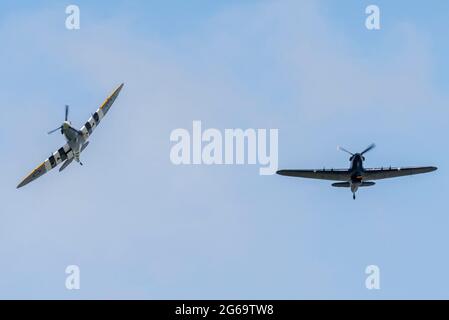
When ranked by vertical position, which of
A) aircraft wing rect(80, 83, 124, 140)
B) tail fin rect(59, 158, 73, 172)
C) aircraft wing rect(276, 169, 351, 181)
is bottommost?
tail fin rect(59, 158, 73, 172)

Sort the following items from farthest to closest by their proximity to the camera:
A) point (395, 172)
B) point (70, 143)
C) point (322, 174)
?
point (322, 174) < point (395, 172) < point (70, 143)

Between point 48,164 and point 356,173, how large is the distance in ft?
93.0

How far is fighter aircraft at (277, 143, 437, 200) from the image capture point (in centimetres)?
8619

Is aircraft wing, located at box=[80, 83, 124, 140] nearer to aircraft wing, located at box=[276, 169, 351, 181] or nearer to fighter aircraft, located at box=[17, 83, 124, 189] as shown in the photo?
fighter aircraft, located at box=[17, 83, 124, 189]

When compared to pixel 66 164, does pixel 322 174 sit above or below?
above

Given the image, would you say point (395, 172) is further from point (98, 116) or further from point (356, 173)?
point (98, 116)

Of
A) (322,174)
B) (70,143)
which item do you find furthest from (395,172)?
(70,143)

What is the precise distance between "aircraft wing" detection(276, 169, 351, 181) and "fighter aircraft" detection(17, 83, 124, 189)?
734 inches

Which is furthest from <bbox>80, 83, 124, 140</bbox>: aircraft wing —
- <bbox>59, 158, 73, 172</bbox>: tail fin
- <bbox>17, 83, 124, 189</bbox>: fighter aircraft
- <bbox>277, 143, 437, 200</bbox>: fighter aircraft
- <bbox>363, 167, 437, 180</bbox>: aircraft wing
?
<bbox>363, 167, 437, 180</bbox>: aircraft wing

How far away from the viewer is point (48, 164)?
8706cm
